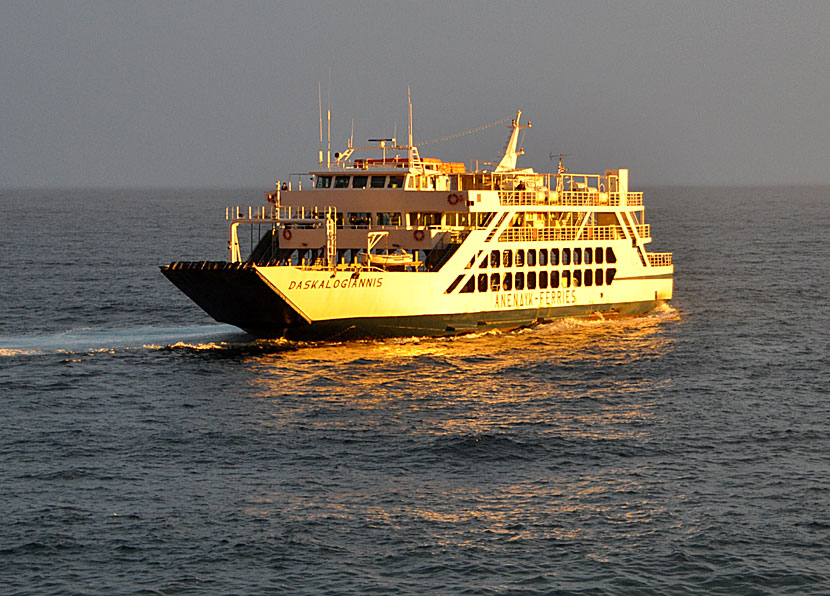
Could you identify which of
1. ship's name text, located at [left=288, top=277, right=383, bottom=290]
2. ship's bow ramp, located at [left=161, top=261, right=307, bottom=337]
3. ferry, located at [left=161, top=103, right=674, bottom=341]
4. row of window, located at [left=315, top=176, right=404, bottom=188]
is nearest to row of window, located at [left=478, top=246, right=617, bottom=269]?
ferry, located at [left=161, top=103, right=674, bottom=341]

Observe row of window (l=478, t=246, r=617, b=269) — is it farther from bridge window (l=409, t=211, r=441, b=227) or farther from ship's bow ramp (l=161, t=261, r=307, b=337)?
ship's bow ramp (l=161, t=261, r=307, b=337)

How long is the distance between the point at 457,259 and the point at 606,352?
326 inches

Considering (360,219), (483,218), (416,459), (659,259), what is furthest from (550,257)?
(416,459)

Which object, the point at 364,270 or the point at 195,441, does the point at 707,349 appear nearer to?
the point at 364,270

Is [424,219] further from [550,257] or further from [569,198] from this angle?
[569,198]

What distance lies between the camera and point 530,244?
59031 millimetres

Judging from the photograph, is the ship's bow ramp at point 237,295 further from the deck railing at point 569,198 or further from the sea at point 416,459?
the deck railing at point 569,198

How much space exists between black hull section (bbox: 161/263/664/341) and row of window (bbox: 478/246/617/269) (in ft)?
8.33

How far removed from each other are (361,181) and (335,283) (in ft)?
31.4

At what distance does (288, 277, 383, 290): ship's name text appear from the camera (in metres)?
50.3

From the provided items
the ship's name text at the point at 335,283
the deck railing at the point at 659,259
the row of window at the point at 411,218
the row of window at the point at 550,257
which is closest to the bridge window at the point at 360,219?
the row of window at the point at 411,218

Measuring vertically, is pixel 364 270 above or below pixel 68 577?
above

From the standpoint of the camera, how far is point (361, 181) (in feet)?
194

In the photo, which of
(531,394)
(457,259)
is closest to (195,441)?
(531,394)
